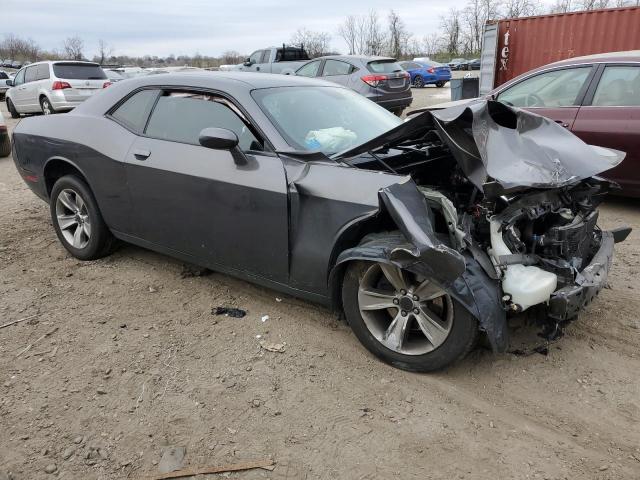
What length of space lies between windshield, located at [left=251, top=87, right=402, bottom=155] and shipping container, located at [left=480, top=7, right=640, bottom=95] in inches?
305

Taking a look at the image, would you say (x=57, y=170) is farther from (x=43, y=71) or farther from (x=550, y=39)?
(x=43, y=71)

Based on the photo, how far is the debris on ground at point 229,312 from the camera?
3.62 meters

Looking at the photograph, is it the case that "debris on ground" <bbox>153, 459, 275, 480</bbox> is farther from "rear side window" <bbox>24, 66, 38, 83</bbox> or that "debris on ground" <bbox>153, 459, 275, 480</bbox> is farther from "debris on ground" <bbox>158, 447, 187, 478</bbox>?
"rear side window" <bbox>24, 66, 38, 83</bbox>

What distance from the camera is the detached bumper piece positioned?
267cm

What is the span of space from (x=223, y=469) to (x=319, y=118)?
2336mm

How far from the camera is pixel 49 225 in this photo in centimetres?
571

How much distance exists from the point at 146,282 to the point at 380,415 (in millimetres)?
2380

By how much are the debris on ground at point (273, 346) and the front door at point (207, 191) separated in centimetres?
40

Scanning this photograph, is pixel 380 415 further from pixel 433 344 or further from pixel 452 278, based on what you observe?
pixel 452 278

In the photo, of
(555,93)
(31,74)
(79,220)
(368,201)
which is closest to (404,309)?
(368,201)

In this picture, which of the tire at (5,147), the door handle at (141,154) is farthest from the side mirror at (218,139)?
the tire at (5,147)

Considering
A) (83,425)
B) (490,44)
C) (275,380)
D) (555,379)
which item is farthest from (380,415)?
(490,44)

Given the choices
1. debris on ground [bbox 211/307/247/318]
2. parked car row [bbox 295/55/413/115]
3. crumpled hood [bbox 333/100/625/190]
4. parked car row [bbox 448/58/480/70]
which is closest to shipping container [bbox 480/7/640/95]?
parked car row [bbox 295/55/413/115]

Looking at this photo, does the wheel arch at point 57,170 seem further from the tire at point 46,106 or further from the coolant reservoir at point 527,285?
the tire at point 46,106
